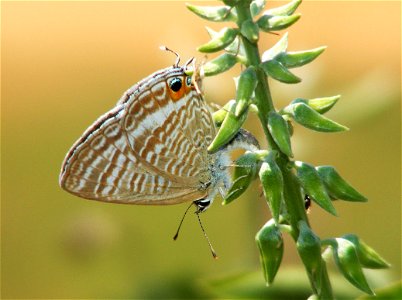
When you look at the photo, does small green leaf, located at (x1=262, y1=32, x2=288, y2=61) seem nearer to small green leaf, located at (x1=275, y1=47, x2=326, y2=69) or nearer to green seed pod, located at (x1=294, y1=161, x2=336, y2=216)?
small green leaf, located at (x1=275, y1=47, x2=326, y2=69)

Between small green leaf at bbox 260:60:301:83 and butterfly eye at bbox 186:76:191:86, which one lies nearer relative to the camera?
small green leaf at bbox 260:60:301:83

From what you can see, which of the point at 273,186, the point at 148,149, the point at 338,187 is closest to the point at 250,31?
the point at 273,186

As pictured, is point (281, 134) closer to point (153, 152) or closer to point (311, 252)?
point (311, 252)

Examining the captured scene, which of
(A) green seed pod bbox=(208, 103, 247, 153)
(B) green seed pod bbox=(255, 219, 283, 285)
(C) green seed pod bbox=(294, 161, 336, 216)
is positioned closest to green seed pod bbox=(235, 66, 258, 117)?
(A) green seed pod bbox=(208, 103, 247, 153)

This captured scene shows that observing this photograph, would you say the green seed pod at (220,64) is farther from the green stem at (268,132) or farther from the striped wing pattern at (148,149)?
the striped wing pattern at (148,149)

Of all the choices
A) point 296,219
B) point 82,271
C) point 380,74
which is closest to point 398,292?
point 296,219

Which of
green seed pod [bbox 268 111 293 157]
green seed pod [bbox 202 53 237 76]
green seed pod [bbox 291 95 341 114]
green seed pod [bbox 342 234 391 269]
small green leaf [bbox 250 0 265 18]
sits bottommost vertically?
green seed pod [bbox 342 234 391 269]
